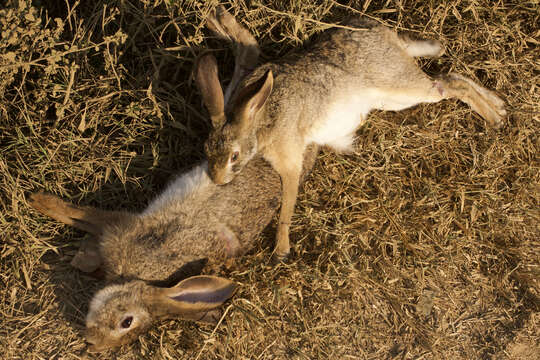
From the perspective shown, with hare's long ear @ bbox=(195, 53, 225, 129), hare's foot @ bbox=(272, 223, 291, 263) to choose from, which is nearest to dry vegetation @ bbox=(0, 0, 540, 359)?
hare's foot @ bbox=(272, 223, 291, 263)

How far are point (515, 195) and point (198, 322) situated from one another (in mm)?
3061

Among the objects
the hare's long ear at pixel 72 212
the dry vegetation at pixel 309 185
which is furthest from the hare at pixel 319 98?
the hare's long ear at pixel 72 212

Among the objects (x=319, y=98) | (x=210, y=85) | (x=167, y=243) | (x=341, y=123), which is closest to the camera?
(x=210, y=85)

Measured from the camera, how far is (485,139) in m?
A: 4.67

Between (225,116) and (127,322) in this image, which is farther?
(225,116)

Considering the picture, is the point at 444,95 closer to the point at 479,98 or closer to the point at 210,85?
the point at 479,98

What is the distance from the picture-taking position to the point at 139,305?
11.8 feet

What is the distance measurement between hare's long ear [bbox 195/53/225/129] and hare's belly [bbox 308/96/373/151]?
3.17 feet

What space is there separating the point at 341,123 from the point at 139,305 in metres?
2.30

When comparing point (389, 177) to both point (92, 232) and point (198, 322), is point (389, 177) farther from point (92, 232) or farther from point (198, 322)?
point (92, 232)

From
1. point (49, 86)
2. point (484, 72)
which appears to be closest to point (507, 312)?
point (484, 72)

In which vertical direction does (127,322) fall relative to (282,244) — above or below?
above

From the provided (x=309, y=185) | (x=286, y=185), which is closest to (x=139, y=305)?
(x=286, y=185)

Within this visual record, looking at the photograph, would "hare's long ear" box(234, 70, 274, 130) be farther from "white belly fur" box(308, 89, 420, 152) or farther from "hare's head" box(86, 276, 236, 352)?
"hare's head" box(86, 276, 236, 352)
